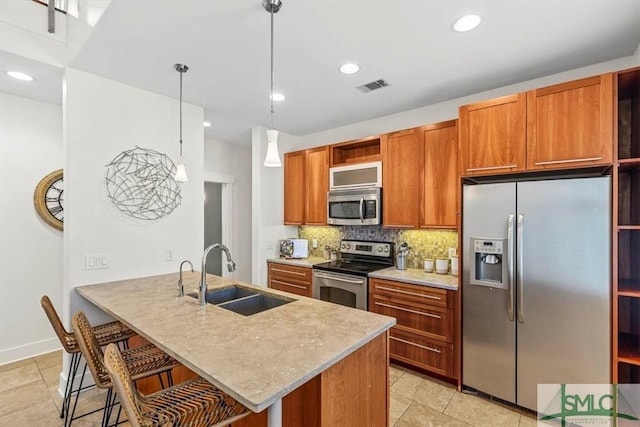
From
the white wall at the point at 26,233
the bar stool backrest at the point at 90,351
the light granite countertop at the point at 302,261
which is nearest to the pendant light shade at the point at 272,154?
the bar stool backrest at the point at 90,351

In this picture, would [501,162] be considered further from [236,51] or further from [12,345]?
[12,345]

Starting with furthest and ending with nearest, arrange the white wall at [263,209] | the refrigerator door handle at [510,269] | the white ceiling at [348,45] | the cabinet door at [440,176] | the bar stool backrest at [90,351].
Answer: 1. the white wall at [263,209]
2. the cabinet door at [440,176]
3. the refrigerator door handle at [510,269]
4. the white ceiling at [348,45]
5. the bar stool backrest at [90,351]

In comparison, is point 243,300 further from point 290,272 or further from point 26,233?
point 26,233

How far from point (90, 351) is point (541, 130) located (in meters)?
3.17

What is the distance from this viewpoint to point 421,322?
276 cm

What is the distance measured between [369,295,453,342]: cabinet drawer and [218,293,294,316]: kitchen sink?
124 cm

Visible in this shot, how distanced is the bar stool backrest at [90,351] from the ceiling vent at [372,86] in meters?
2.70

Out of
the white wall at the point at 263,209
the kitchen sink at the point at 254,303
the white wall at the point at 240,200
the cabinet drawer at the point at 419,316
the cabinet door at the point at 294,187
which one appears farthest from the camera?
the white wall at the point at 240,200

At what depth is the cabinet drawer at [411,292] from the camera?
265 centimetres

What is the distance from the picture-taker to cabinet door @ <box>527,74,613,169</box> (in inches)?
76.9

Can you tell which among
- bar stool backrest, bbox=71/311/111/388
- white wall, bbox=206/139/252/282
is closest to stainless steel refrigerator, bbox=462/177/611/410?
bar stool backrest, bbox=71/311/111/388

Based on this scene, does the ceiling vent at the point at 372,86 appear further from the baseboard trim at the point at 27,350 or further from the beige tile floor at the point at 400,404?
the baseboard trim at the point at 27,350

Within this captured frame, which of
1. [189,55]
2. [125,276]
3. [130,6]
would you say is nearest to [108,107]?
[189,55]

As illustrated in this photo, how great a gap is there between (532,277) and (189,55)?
9.79 feet
